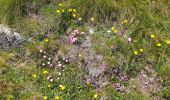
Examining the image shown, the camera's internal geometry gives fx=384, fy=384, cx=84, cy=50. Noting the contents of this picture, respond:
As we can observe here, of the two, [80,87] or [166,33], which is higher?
[166,33]

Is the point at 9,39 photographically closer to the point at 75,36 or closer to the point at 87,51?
the point at 75,36

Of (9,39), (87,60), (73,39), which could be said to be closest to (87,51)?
(87,60)

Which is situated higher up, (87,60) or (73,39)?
(73,39)

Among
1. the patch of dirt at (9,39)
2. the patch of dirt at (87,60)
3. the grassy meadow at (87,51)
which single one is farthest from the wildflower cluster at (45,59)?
the patch of dirt at (9,39)

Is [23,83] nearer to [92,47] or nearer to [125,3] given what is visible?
[92,47]

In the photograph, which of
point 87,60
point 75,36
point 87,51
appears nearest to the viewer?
point 87,60

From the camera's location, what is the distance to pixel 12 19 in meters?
6.30

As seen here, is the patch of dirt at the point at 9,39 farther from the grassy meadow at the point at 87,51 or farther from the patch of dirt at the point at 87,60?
the patch of dirt at the point at 87,60

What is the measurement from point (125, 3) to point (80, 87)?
1.61 meters

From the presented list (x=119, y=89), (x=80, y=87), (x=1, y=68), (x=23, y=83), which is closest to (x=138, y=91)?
(x=119, y=89)

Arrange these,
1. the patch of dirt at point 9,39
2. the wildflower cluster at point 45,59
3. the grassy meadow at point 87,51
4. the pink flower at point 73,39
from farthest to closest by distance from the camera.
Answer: the patch of dirt at point 9,39, the pink flower at point 73,39, the wildflower cluster at point 45,59, the grassy meadow at point 87,51

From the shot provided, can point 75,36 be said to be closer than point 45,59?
No

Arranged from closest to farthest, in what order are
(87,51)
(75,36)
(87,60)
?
(87,60) < (87,51) < (75,36)

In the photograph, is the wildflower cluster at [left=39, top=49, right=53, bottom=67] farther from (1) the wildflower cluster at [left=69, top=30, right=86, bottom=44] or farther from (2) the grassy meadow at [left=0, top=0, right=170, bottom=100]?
(1) the wildflower cluster at [left=69, top=30, right=86, bottom=44]
